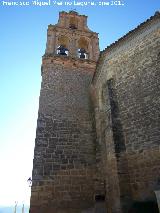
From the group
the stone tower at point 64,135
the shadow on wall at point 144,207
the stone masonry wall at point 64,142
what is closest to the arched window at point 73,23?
the stone tower at point 64,135

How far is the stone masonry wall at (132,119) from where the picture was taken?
754 cm

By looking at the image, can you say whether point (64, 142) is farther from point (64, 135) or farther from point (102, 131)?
point (102, 131)

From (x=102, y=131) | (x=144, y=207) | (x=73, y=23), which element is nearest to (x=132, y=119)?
(x=102, y=131)

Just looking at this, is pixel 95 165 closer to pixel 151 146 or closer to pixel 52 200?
pixel 52 200

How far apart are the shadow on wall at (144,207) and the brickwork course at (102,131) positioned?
0.15 m

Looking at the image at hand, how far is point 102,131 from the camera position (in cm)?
1010

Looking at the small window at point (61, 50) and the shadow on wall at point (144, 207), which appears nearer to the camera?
the shadow on wall at point (144, 207)

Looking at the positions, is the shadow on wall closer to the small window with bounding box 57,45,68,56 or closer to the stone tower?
the stone tower

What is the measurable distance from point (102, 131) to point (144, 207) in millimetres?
3866

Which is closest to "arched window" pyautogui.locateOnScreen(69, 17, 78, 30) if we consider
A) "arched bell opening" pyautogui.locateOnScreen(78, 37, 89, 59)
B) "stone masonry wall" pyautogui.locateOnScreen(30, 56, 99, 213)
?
"arched bell opening" pyautogui.locateOnScreen(78, 37, 89, 59)

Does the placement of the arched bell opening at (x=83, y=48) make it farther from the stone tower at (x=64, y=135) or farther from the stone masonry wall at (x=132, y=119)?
the stone masonry wall at (x=132, y=119)

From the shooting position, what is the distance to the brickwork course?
25.6ft

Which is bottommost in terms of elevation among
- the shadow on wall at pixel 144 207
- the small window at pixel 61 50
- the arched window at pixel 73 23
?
the shadow on wall at pixel 144 207

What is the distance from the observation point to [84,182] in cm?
924
